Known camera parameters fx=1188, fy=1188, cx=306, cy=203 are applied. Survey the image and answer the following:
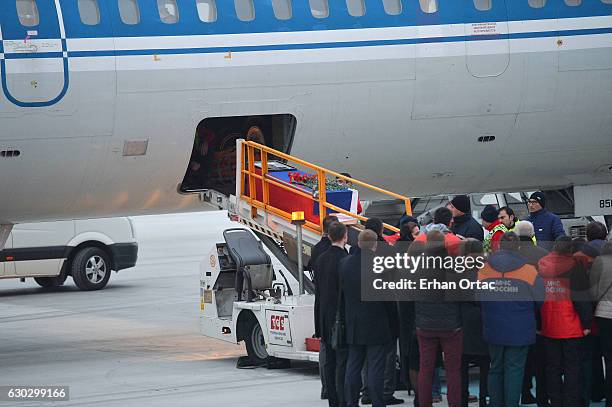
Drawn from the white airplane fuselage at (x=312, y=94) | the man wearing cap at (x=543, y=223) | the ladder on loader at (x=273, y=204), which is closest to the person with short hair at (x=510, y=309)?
the ladder on loader at (x=273, y=204)

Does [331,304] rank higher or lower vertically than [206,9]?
lower

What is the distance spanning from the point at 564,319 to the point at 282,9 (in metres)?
6.19

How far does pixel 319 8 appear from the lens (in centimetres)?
1483

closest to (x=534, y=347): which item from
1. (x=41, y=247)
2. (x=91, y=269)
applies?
(x=41, y=247)

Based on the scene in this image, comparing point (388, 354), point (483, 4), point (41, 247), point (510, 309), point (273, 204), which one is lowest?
point (388, 354)

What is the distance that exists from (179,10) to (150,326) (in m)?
5.62

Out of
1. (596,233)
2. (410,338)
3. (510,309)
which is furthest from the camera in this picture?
(596,233)

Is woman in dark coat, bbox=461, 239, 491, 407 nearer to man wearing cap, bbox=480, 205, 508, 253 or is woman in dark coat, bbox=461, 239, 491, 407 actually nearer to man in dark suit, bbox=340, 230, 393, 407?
man in dark suit, bbox=340, 230, 393, 407

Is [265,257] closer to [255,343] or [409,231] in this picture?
[255,343]

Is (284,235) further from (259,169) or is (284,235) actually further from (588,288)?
(588,288)

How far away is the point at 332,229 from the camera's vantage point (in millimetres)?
10781

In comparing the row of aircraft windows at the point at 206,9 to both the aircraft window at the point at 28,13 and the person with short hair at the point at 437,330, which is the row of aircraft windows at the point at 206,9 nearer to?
the aircraft window at the point at 28,13

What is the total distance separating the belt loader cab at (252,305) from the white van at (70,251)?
8.07 meters

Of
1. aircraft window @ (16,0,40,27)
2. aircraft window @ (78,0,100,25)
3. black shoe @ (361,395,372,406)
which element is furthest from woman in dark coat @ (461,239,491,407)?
aircraft window @ (16,0,40,27)
